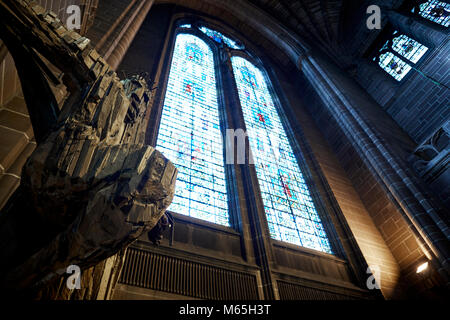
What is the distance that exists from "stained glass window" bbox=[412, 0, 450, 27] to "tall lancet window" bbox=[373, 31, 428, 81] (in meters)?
0.74

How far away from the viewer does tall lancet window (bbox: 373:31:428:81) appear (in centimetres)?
868

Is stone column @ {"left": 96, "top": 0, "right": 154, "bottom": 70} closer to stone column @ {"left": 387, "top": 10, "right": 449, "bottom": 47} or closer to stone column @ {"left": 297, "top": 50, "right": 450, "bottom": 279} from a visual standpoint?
stone column @ {"left": 297, "top": 50, "right": 450, "bottom": 279}

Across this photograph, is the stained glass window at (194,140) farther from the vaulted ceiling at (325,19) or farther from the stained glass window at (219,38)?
the vaulted ceiling at (325,19)

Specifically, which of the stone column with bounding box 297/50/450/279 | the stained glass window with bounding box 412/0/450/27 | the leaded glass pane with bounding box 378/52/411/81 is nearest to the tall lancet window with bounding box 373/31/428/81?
the leaded glass pane with bounding box 378/52/411/81

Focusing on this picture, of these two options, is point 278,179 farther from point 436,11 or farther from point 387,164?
point 436,11

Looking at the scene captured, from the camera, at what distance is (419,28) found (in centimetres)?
851

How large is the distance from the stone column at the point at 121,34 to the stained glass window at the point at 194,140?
1.57 m

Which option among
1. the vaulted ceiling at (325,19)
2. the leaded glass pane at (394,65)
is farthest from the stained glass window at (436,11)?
the vaulted ceiling at (325,19)

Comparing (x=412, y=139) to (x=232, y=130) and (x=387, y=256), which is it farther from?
(x=232, y=130)

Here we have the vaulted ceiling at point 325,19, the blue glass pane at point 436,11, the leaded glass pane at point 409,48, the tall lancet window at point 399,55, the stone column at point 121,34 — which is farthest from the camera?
the vaulted ceiling at point 325,19

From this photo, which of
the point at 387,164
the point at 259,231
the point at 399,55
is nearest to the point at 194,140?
the point at 259,231

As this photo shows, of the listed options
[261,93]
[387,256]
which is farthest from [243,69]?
[387,256]

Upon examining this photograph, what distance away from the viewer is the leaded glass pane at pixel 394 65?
8828 mm
